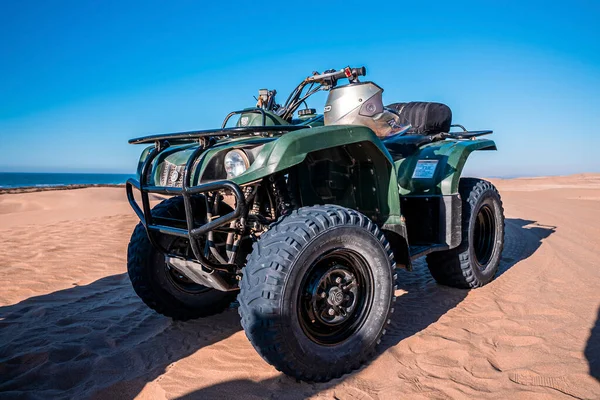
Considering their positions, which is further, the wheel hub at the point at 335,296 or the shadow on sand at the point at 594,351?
the wheel hub at the point at 335,296

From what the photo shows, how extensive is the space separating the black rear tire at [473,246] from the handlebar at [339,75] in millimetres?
1663

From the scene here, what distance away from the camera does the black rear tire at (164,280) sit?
11.4 feet

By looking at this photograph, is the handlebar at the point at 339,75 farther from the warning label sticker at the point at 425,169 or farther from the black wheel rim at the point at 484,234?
the black wheel rim at the point at 484,234

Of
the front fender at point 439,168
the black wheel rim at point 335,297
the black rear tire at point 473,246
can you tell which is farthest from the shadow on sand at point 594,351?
the front fender at point 439,168

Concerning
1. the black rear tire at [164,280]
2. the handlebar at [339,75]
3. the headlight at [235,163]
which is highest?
the handlebar at [339,75]

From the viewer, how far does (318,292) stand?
271 cm

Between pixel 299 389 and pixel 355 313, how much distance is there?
0.64 m

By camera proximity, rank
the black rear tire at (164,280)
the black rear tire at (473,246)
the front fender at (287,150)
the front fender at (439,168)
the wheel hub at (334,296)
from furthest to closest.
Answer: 1. the black rear tire at (473,246)
2. the front fender at (439,168)
3. the black rear tire at (164,280)
4. the wheel hub at (334,296)
5. the front fender at (287,150)

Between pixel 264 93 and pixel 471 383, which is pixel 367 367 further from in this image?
pixel 264 93

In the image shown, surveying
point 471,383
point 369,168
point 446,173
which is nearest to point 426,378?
point 471,383

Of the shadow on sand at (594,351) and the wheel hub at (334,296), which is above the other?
the wheel hub at (334,296)

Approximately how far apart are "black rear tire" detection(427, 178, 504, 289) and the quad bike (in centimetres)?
2

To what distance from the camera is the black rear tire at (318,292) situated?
2.38 m

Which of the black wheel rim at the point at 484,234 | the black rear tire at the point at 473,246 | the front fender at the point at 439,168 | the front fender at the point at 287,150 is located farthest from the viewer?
the black wheel rim at the point at 484,234
